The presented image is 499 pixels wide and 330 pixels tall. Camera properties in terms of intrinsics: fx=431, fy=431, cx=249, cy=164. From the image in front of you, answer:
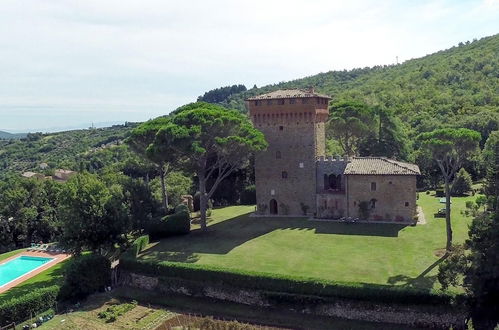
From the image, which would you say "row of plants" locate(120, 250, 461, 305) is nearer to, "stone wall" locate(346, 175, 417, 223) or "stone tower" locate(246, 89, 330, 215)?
"stone wall" locate(346, 175, 417, 223)

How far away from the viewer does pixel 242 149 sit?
35.8 meters

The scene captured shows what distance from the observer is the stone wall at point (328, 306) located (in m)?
21.0

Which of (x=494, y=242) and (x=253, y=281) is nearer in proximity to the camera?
(x=494, y=242)

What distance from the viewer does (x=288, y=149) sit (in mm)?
39125

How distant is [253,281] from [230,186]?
25054 millimetres

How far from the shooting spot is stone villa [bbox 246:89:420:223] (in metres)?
35.2

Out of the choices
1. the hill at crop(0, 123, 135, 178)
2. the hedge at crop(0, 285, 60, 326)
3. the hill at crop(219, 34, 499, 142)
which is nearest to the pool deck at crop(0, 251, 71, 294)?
the hedge at crop(0, 285, 60, 326)

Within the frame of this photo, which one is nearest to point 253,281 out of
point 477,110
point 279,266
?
point 279,266

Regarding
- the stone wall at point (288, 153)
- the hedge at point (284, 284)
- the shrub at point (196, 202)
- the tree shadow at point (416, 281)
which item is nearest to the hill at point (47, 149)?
the shrub at point (196, 202)

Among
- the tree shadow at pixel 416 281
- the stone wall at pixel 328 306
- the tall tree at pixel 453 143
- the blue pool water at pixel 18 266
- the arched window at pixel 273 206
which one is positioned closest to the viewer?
the stone wall at pixel 328 306

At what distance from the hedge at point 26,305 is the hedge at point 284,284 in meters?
5.07

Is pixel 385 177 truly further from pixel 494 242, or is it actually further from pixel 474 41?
pixel 474 41

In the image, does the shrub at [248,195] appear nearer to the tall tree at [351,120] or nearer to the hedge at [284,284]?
the tall tree at [351,120]

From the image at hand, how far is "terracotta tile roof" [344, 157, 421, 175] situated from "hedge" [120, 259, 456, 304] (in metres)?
13.9
